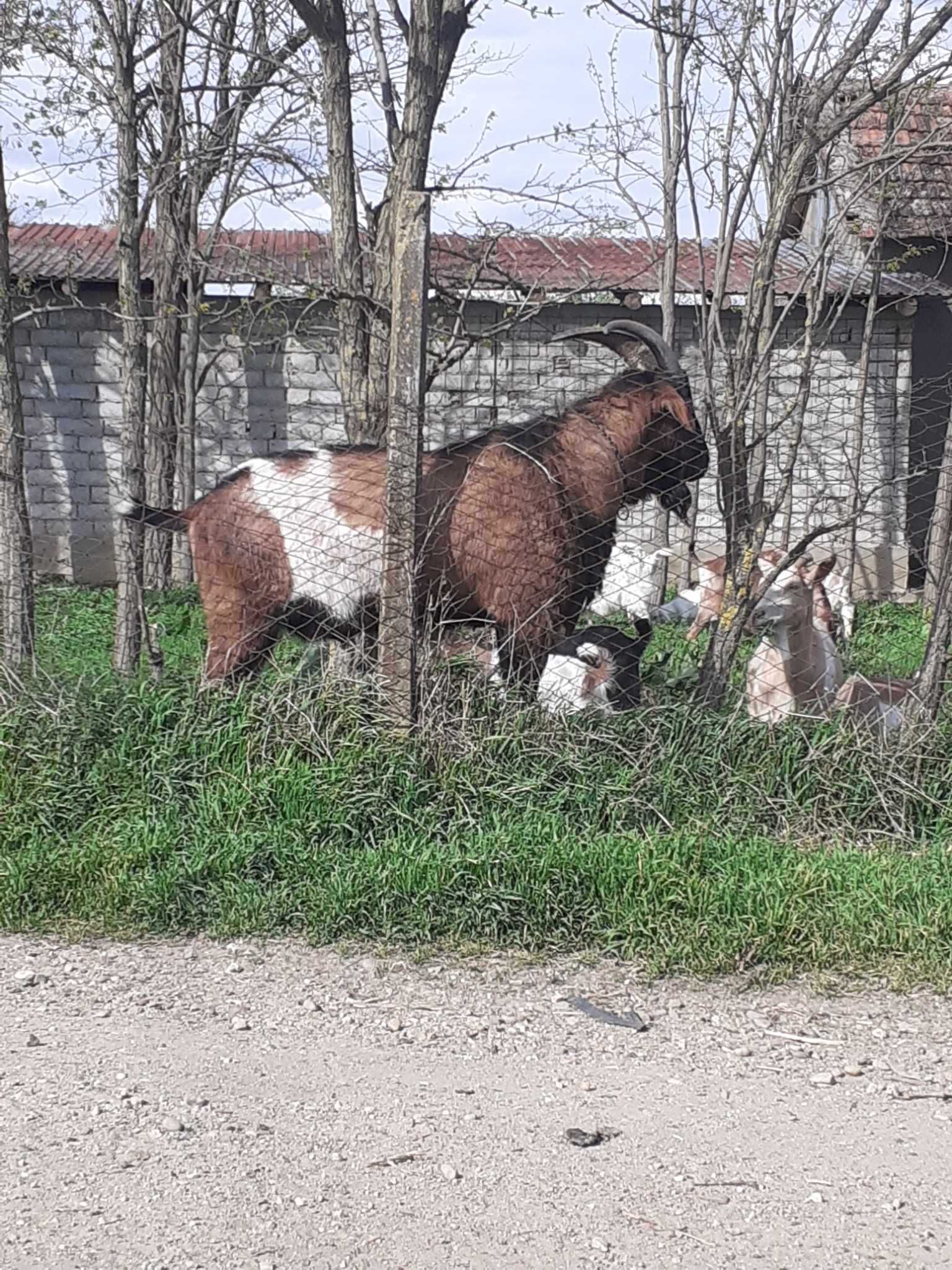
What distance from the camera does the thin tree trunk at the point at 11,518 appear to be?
Answer: 5.89m

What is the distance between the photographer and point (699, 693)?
5695 mm

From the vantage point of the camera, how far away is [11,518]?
6016 millimetres

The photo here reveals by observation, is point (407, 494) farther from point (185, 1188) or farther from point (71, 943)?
point (185, 1188)

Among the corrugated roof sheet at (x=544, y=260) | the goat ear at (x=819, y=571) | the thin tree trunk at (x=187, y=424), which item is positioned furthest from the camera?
the corrugated roof sheet at (x=544, y=260)

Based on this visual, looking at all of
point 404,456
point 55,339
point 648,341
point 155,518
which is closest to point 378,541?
point 404,456

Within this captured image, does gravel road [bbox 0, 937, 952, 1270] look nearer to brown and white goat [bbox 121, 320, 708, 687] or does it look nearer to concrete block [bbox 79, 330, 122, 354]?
brown and white goat [bbox 121, 320, 708, 687]

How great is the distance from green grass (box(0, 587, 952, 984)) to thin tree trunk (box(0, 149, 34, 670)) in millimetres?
309

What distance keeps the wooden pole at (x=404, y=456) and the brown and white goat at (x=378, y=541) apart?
1.08 ft

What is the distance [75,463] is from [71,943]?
977 centimetres

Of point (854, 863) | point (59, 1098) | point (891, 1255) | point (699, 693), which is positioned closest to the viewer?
point (891, 1255)

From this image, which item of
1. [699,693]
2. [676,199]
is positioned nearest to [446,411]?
[676,199]

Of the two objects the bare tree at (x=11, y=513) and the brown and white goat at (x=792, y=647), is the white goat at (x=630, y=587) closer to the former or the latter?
the brown and white goat at (x=792, y=647)

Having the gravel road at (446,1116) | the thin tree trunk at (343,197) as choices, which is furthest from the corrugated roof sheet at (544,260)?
the gravel road at (446,1116)

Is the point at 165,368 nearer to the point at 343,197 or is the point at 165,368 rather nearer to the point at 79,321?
the point at 79,321
